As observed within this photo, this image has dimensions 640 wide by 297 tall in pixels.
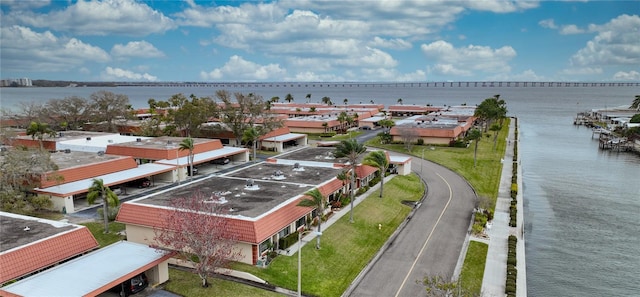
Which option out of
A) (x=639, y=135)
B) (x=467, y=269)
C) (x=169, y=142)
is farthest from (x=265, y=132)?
(x=639, y=135)

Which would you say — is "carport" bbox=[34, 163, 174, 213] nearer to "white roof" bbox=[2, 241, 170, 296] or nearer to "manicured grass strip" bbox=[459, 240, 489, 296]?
"white roof" bbox=[2, 241, 170, 296]

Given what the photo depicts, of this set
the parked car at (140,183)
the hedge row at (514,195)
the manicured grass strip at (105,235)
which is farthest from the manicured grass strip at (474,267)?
the parked car at (140,183)

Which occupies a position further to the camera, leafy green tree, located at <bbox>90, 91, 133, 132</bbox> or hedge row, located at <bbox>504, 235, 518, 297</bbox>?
leafy green tree, located at <bbox>90, 91, 133, 132</bbox>

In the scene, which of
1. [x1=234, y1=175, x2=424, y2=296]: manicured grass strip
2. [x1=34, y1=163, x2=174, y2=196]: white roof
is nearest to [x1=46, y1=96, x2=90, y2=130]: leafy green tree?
[x1=34, y1=163, x2=174, y2=196]: white roof

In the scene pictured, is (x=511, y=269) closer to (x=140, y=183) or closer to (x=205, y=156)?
(x=140, y=183)

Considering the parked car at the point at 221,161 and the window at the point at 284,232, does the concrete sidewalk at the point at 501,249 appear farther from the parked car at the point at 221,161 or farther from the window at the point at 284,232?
the parked car at the point at 221,161

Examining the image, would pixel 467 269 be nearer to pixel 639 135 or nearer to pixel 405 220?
pixel 405 220

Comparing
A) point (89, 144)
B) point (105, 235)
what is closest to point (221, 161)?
point (89, 144)
